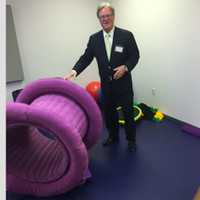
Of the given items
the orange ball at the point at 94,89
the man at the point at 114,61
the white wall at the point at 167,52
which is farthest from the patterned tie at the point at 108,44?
the orange ball at the point at 94,89

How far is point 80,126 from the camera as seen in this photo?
2.37 metres

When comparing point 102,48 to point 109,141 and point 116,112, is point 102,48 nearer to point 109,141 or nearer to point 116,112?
point 116,112

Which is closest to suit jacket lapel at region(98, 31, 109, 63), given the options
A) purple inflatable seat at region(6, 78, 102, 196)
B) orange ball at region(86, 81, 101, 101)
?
purple inflatable seat at region(6, 78, 102, 196)

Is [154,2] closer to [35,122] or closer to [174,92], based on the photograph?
[174,92]

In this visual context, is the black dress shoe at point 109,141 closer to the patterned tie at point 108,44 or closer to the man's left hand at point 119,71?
the man's left hand at point 119,71

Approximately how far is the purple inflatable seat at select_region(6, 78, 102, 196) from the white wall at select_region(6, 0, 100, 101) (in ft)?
5.10

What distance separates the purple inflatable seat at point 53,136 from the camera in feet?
6.27

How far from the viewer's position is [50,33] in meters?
4.07

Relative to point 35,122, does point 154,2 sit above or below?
above

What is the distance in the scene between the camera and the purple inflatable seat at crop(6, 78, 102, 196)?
6.27 feet

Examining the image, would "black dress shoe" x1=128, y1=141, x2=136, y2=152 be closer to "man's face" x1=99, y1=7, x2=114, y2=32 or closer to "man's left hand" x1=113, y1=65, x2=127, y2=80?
"man's left hand" x1=113, y1=65, x2=127, y2=80

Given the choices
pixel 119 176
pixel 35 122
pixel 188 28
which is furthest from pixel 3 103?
pixel 188 28

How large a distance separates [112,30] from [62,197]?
1.72 meters

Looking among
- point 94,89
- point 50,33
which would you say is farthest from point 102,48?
point 50,33
